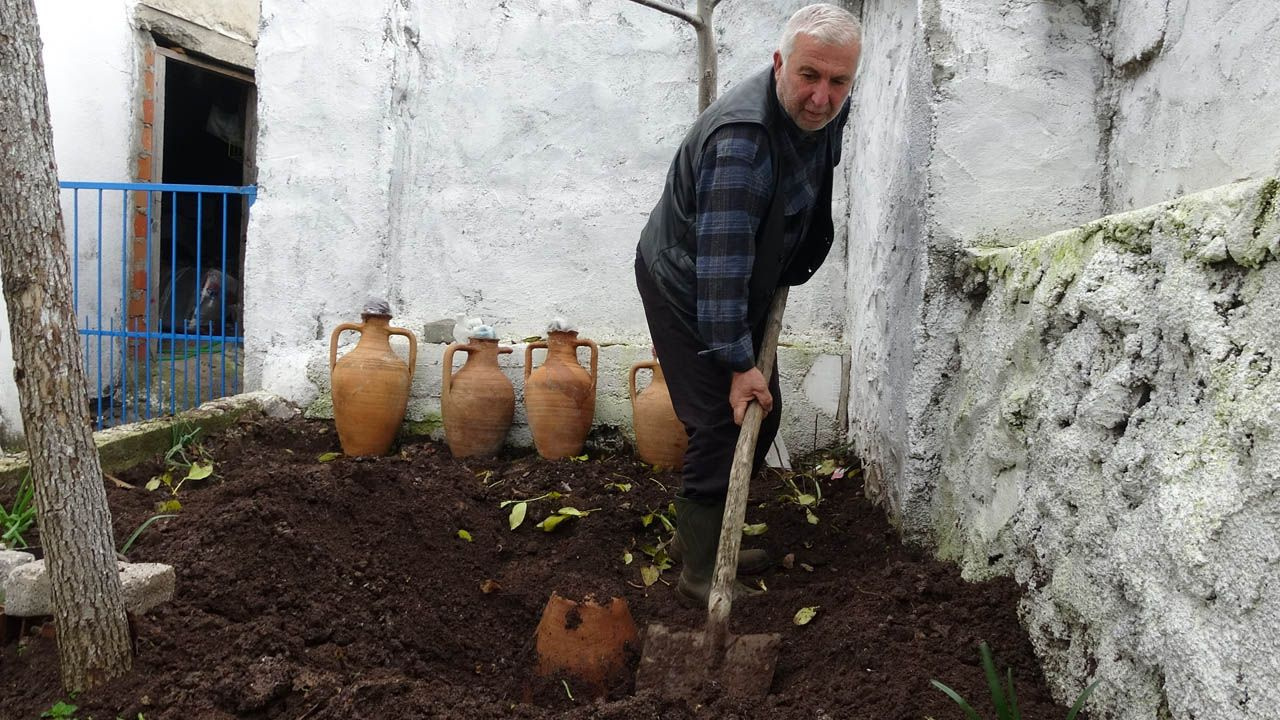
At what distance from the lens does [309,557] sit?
100 inches

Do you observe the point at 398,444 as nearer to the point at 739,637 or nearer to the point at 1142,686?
the point at 739,637

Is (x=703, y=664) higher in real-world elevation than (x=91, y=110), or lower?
lower

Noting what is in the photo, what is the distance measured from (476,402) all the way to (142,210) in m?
3.48

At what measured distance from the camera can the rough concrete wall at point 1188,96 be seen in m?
1.79

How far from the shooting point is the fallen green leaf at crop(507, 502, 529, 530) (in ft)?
10.5

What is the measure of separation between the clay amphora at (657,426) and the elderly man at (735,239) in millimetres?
997

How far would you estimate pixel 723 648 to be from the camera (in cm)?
216

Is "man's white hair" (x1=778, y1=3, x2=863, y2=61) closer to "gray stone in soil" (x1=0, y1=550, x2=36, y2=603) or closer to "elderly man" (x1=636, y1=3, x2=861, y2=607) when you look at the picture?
"elderly man" (x1=636, y1=3, x2=861, y2=607)

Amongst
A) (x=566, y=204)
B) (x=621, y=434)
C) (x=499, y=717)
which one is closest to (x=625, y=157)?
(x=566, y=204)

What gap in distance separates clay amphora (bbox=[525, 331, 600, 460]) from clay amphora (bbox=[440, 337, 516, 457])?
0.41ft

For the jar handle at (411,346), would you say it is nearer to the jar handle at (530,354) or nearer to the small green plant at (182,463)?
the jar handle at (530,354)

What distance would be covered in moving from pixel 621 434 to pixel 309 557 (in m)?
1.86

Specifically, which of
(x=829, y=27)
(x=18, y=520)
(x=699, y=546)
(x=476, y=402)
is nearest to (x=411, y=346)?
(x=476, y=402)

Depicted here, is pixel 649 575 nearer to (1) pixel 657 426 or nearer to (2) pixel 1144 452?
(1) pixel 657 426
